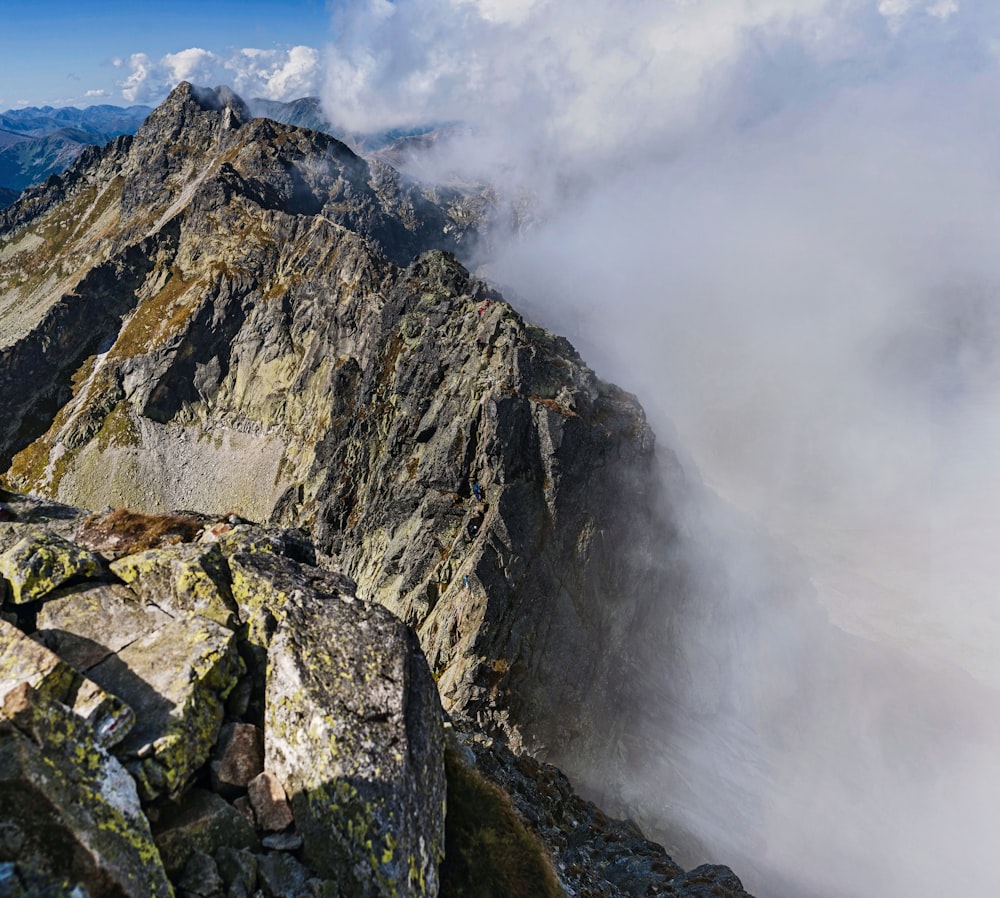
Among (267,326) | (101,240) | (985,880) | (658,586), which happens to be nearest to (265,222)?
(267,326)

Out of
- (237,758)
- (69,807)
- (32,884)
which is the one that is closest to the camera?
(32,884)

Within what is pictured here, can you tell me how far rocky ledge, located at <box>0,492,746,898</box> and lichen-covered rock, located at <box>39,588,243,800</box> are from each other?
5 centimetres

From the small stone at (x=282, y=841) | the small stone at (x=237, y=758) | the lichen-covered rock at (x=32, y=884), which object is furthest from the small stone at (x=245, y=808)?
the lichen-covered rock at (x=32, y=884)

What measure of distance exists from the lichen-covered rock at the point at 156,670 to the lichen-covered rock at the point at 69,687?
0.58 m

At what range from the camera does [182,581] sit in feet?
61.2

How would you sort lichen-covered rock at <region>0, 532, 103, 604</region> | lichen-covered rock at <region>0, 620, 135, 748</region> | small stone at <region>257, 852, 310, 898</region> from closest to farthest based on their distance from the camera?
lichen-covered rock at <region>0, 620, 135, 748</region> < small stone at <region>257, 852, 310, 898</region> < lichen-covered rock at <region>0, 532, 103, 604</region>

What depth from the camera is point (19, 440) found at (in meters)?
136

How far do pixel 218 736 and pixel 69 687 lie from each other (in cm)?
382

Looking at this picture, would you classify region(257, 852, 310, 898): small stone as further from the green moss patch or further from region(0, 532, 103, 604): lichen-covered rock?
region(0, 532, 103, 604): lichen-covered rock

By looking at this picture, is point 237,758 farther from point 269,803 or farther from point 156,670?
point 156,670

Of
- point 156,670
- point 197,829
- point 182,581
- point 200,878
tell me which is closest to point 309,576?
point 182,581

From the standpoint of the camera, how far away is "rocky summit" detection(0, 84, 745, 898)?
1361 centimetres

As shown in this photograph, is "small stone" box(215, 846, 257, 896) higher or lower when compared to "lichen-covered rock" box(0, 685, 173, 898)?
lower

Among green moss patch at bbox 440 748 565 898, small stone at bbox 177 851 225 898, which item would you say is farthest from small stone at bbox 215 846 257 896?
green moss patch at bbox 440 748 565 898
